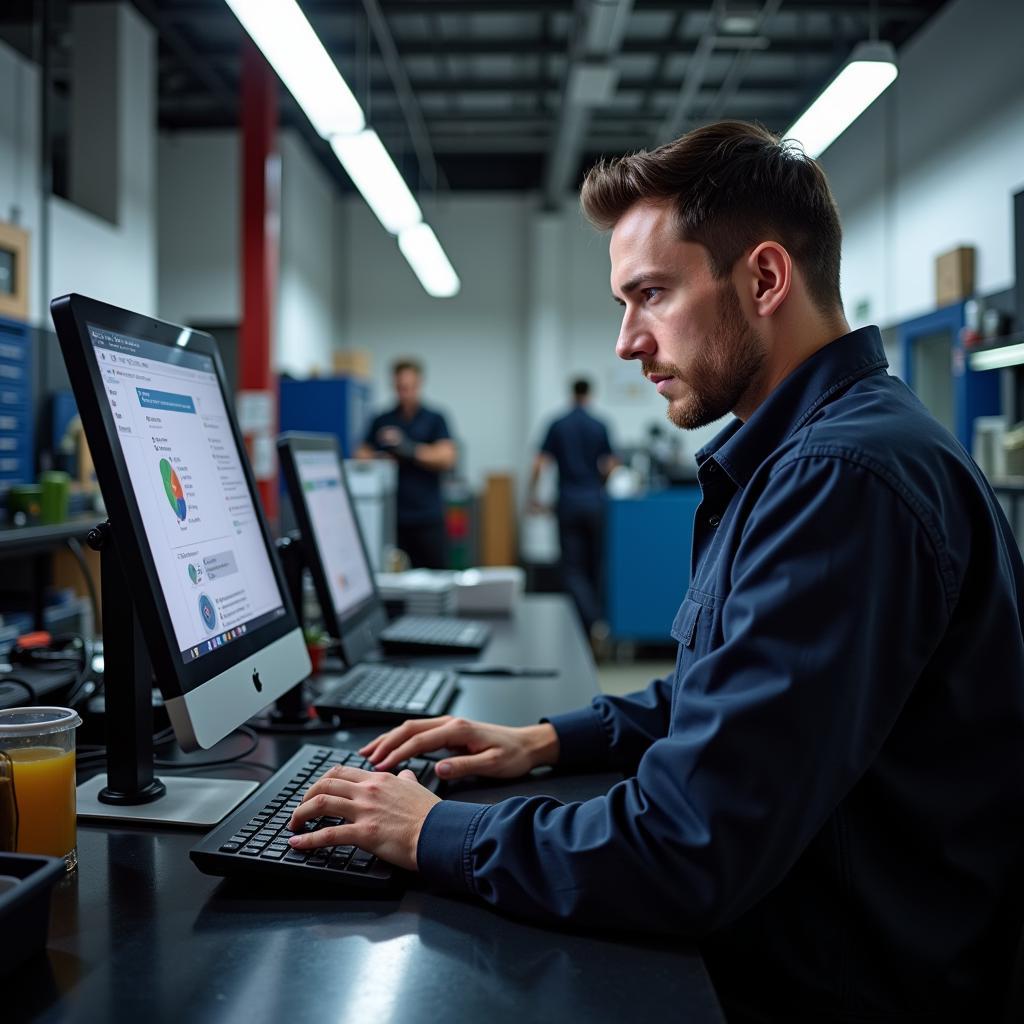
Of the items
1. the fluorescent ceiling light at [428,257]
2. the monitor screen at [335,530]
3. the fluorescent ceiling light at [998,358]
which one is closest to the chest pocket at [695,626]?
the monitor screen at [335,530]

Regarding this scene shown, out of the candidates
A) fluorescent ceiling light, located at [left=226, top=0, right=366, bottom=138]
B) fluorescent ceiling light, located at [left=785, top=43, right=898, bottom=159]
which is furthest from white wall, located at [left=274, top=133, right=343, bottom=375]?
fluorescent ceiling light, located at [left=785, top=43, right=898, bottom=159]

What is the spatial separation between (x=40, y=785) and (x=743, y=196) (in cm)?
82

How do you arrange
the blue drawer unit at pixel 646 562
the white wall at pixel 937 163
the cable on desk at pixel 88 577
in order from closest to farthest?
the cable on desk at pixel 88 577 → the white wall at pixel 937 163 → the blue drawer unit at pixel 646 562

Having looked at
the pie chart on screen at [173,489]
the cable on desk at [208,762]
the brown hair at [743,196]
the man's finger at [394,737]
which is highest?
the brown hair at [743,196]

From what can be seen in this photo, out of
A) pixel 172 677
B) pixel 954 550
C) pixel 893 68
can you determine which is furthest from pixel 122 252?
pixel 954 550

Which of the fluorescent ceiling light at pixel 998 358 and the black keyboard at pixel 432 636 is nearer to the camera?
the black keyboard at pixel 432 636

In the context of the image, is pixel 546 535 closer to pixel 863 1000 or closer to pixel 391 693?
pixel 391 693

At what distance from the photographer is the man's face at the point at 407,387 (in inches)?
200

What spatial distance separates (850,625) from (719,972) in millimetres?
344

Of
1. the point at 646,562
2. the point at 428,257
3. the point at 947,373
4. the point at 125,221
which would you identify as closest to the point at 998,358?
the point at 947,373

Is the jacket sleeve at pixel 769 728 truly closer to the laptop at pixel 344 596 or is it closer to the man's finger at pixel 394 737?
the man's finger at pixel 394 737

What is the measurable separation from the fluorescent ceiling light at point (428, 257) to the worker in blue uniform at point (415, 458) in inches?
27.1

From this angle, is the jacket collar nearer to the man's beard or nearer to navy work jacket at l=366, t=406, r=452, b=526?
the man's beard

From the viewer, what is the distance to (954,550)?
2.38 feet
